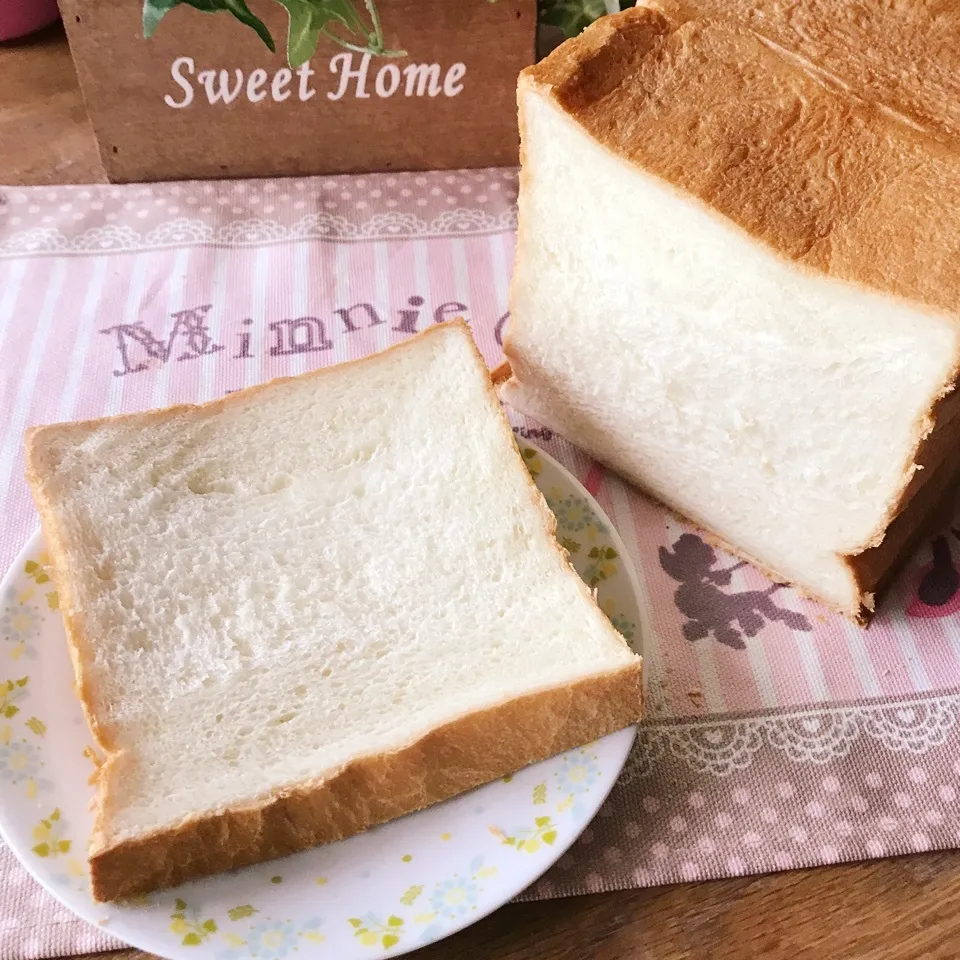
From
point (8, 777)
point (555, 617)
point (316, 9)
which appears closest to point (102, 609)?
point (8, 777)

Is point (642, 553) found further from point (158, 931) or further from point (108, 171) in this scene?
point (108, 171)

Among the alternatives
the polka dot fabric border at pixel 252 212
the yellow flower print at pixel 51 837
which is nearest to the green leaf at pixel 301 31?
the polka dot fabric border at pixel 252 212

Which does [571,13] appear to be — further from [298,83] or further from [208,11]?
[208,11]

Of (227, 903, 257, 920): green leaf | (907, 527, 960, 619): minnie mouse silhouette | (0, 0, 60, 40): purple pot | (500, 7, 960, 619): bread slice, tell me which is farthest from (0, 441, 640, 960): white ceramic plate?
(0, 0, 60, 40): purple pot

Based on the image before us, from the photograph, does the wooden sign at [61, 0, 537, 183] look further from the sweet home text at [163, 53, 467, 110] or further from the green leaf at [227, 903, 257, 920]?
the green leaf at [227, 903, 257, 920]

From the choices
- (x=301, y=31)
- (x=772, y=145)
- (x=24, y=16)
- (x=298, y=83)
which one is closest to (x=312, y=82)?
(x=298, y=83)

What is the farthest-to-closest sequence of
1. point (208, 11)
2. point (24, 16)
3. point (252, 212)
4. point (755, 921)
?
point (24, 16)
point (252, 212)
point (208, 11)
point (755, 921)

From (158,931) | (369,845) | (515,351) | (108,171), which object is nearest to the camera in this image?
(158,931)

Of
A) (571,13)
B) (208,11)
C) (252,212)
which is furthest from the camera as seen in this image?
(252,212)
